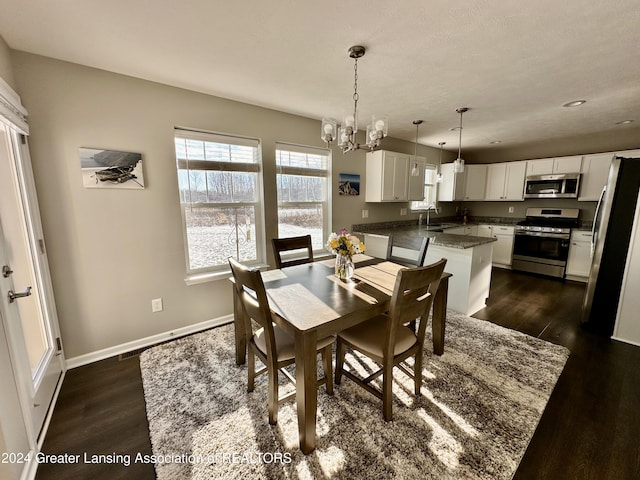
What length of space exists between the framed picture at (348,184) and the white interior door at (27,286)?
122 inches

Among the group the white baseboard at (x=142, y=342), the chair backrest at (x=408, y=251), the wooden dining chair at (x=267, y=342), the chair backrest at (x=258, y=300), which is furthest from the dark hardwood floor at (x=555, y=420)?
the chair backrest at (x=408, y=251)

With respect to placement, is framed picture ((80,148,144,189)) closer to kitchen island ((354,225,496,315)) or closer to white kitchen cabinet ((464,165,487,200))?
kitchen island ((354,225,496,315))

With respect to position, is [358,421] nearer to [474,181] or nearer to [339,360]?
[339,360]

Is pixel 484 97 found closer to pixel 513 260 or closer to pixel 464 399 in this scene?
pixel 464 399

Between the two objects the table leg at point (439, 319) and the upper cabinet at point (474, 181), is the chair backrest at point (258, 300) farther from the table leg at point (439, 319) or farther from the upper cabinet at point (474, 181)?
the upper cabinet at point (474, 181)

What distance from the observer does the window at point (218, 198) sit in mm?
2609

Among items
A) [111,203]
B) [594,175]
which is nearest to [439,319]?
[111,203]

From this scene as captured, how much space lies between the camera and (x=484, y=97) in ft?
8.88

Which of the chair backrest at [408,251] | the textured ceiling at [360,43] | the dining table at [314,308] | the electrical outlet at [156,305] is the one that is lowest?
the electrical outlet at [156,305]

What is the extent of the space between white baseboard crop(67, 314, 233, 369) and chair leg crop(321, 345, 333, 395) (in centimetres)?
158

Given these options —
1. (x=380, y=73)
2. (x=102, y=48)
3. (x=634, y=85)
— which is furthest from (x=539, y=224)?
(x=102, y=48)

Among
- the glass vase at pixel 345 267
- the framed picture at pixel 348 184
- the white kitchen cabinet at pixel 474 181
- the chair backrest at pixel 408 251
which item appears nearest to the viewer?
the glass vase at pixel 345 267

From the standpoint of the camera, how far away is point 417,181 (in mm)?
4512

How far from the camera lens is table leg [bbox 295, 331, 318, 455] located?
1325 mm
